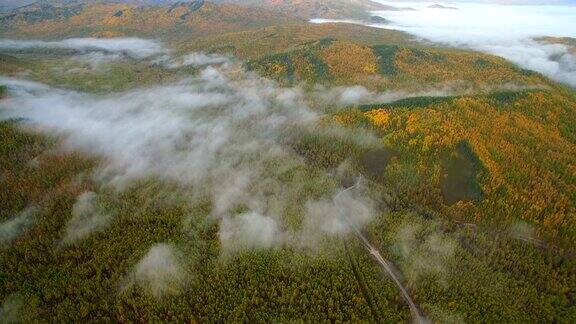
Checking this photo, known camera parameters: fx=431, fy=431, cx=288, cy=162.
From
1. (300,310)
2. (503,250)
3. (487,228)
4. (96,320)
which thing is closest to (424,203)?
(487,228)

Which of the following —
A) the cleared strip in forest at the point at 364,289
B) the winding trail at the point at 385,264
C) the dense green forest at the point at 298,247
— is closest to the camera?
the cleared strip in forest at the point at 364,289

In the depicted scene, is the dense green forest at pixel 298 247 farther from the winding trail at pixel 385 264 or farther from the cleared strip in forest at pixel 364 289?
the winding trail at pixel 385 264

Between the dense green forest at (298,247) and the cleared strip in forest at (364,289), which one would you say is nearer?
the cleared strip in forest at (364,289)

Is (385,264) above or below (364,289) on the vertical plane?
above

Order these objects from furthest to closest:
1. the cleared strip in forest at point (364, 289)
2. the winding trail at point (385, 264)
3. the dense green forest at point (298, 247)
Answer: the dense green forest at point (298, 247) < the winding trail at point (385, 264) < the cleared strip in forest at point (364, 289)

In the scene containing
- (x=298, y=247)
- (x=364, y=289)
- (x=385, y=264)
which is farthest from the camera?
(x=298, y=247)

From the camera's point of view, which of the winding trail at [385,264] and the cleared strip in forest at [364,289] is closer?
the cleared strip in forest at [364,289]

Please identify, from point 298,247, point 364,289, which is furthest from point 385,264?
point 298,247

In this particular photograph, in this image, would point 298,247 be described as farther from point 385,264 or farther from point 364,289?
point 385,264

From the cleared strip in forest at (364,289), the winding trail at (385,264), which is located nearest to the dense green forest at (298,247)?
the cleared strip in forest at (364,289)

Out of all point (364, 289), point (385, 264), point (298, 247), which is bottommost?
point (364, 289)

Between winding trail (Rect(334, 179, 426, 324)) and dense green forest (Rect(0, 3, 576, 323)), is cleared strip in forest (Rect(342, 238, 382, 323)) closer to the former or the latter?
dense green forest (Rect(0, 3, 576, 323))
